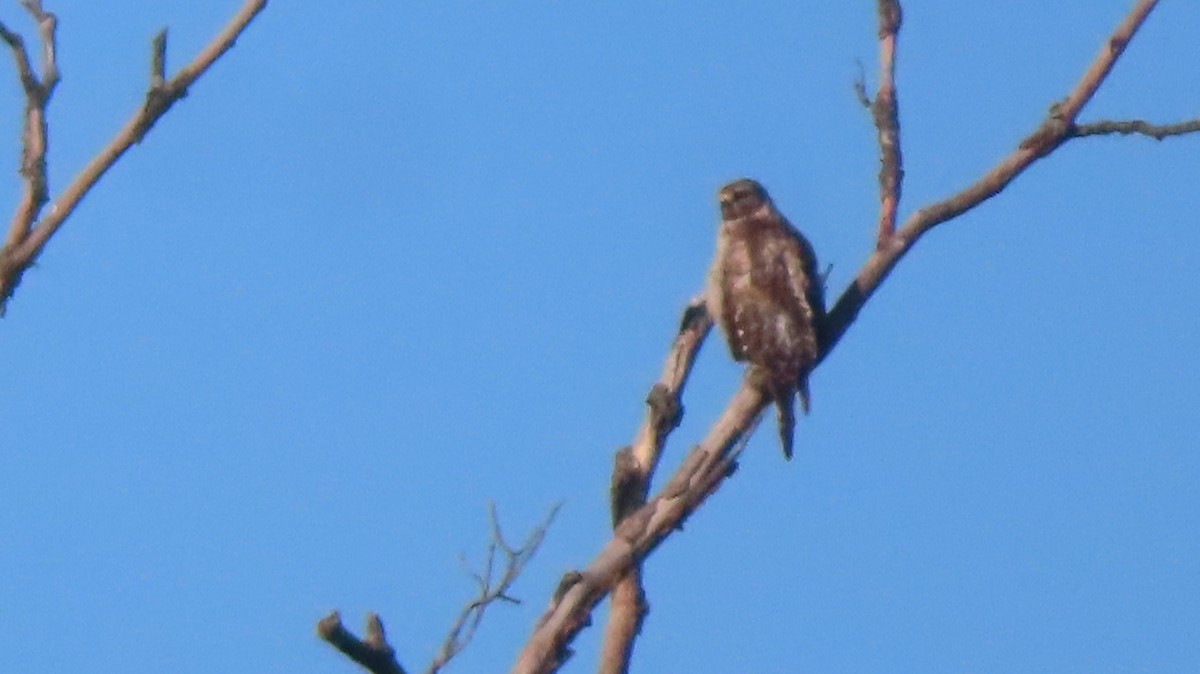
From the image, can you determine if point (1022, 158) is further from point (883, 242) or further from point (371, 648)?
point (371, 648)

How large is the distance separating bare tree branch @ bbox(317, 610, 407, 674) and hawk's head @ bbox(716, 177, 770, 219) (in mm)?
5148

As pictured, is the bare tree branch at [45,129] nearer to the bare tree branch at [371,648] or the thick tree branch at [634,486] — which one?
the bare tree branch at [371,648]

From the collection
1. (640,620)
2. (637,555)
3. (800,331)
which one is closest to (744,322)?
(800,331)

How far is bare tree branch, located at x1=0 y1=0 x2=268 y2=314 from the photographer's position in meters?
5.22

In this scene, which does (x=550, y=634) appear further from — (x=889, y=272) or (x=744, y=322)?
(x=744, y=322)

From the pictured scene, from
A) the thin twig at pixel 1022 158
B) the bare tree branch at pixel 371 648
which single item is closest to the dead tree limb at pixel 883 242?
the thin twig at pixel 1022 158

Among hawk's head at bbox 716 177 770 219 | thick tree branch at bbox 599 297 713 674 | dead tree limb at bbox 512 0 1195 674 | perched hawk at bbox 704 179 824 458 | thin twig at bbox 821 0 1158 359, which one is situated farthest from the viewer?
hawk's head at bbox 716 177 770 219

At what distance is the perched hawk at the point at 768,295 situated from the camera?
8.68m

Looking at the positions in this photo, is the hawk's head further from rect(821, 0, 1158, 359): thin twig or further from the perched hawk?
rect(821, 0, 1158, 359): thin twig

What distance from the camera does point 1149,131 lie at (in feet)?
24.4

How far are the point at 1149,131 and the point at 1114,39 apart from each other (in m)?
0.46

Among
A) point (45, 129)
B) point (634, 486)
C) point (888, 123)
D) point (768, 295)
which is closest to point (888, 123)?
point (888, 123)

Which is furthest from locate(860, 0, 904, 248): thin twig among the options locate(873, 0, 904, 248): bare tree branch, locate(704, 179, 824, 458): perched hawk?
locate(704, 179, 824, 458): perched hawk

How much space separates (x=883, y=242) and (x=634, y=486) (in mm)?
1509
